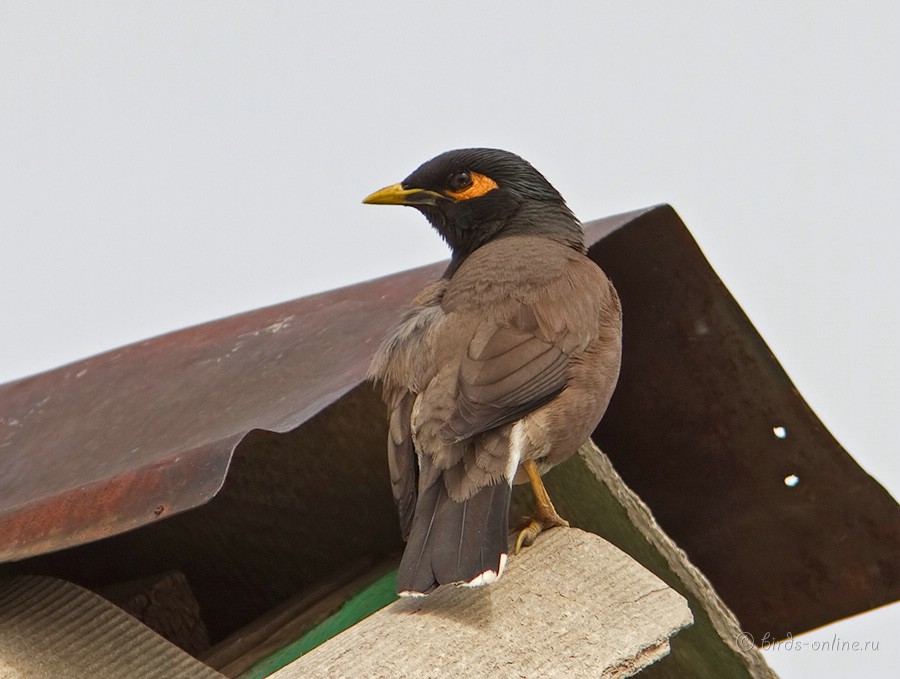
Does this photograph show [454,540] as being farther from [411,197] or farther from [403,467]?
[411,197]

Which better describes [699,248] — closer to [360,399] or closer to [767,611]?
[360,399]

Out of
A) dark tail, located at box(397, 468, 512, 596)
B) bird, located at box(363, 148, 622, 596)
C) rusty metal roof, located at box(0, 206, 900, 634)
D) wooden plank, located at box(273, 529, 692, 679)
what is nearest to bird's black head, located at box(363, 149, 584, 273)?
rusty metal roof, located at box(0, 206, 900, 634)

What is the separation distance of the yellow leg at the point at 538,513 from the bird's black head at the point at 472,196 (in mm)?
929

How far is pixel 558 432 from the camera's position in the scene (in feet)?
10.6

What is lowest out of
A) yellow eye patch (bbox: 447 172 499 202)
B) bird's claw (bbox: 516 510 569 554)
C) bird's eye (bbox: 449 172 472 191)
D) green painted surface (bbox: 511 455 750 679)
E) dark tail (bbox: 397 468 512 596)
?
green painted surface (bbox: 511 455 750 679)

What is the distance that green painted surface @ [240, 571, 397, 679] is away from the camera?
127 inches

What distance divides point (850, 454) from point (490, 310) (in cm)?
111

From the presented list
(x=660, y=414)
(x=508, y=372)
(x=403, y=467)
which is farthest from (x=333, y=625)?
(x=660, y=414)

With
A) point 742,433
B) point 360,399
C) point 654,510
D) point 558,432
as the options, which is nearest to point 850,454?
point 742,433

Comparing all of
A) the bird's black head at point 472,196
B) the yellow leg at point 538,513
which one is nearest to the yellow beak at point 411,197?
the bird's black head at point 472,196

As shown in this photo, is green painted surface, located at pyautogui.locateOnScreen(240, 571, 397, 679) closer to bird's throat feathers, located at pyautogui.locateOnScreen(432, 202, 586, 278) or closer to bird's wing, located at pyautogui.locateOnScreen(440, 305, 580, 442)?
bird's wing, located at pyautogui.locateOnScreen(440, 305, 580, 442)

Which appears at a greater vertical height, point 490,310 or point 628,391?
point 490,310

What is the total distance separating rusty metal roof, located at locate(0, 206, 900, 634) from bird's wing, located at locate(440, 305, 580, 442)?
249mm

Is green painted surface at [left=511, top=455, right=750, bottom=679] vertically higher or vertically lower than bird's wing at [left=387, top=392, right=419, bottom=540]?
lower
